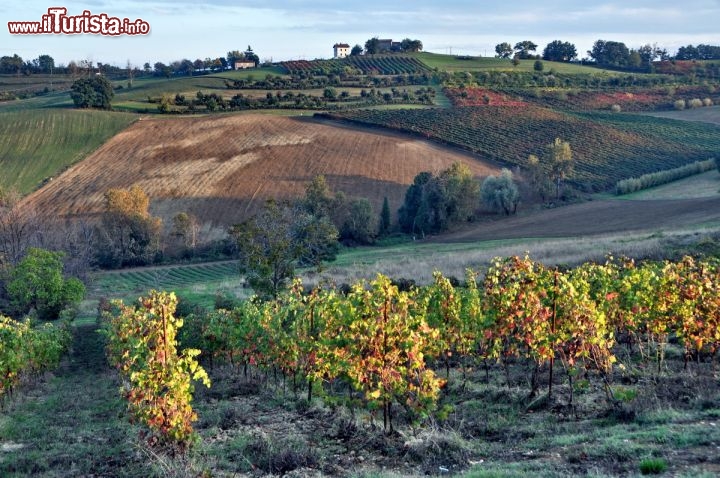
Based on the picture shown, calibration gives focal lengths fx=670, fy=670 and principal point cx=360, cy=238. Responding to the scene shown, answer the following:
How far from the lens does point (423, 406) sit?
573 inches

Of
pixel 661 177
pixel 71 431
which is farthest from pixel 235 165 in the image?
pixel 71 431

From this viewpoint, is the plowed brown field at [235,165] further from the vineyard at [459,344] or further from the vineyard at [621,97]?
the vineyard at [459,344]

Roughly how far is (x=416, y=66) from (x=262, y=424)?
12497 centimetres

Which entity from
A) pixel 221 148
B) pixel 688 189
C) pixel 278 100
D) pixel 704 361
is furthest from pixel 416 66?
pixel 704 361

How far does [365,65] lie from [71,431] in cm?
12884

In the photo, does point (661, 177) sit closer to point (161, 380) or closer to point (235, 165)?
point (235, 165)

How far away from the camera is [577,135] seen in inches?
3637

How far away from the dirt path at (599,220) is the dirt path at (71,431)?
4120 cm

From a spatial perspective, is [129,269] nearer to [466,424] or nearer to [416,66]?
[466,424]

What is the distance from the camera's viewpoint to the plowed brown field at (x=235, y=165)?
231 ft

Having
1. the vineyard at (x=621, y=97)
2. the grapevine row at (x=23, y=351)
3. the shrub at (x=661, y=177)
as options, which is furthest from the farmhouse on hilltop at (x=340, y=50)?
the grapevine row at (x=23, y=351)

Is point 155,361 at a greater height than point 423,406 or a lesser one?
greater

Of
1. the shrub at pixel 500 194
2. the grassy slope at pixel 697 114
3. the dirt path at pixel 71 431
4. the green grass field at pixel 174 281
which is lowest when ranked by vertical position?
the green grass field at pixel 174 281

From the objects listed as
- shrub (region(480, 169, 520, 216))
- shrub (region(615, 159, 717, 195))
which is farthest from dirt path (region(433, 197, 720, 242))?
shrub (region(615, 159, 717, 195))
